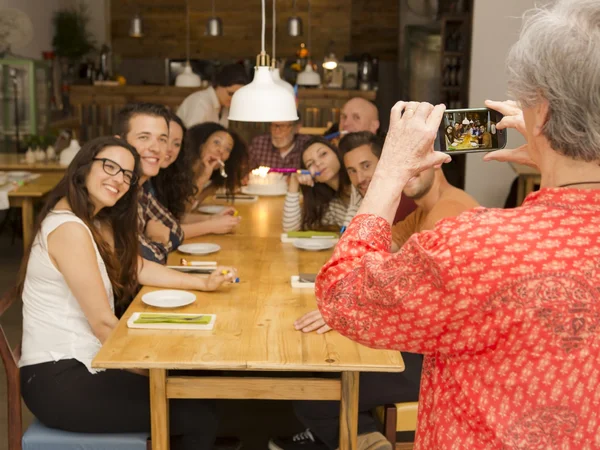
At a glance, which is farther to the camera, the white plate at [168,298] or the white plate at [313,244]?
the white plate at [313,244]

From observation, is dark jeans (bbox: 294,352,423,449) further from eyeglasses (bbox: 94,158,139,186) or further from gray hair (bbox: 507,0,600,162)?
gray hair (bbox: 507,0,600,162)

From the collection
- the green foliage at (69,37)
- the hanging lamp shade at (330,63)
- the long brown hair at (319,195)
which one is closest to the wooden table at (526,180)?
the hanging lamp shade at (330,63)

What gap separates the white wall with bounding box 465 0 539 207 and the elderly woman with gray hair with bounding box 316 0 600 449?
6.20 metres

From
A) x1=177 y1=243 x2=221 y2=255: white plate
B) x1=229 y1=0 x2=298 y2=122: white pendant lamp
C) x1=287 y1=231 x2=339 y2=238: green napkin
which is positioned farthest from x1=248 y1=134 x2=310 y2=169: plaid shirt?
x1=229 y1=0 x2=298 y2=122: white pendant lamp

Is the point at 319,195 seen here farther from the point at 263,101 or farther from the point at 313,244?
the point at 263,101

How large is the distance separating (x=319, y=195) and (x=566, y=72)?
10.1 feet

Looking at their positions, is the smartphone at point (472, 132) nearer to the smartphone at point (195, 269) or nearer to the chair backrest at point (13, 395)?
the chair backrest at point (13, 395)

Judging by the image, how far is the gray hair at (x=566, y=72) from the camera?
991mm

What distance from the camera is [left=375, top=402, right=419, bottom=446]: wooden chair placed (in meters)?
2.53

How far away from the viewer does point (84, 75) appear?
35.1 ft

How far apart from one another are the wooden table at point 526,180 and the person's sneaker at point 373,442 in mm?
3809

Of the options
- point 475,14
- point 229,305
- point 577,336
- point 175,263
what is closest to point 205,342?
point 229,305

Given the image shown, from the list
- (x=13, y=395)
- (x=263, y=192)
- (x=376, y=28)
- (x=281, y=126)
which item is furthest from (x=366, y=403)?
(x=376, y=28)

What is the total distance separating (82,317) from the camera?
2.43 meters
